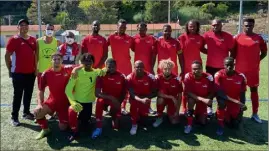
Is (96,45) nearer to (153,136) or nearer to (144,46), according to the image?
(144,46)

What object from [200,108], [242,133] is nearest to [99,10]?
[200,108]

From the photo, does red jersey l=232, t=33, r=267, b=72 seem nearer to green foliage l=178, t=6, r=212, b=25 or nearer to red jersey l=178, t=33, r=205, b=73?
red jersey l=178, t=33, r=205, b=73

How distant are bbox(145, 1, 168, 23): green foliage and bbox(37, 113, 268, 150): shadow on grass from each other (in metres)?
14.1

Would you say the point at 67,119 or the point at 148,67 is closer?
the point at 67,119

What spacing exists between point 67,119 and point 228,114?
272 centimetres

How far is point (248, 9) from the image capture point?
21.0m

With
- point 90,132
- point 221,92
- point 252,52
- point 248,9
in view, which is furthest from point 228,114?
point 248,9

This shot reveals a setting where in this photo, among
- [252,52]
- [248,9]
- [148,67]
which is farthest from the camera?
[248,9]

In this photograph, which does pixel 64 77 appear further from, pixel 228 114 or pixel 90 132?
pixel 228 114

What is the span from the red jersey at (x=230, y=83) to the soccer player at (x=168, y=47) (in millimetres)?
904

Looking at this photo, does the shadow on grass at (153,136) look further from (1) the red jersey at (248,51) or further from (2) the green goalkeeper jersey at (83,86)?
(1) the red jersey at (248,51)

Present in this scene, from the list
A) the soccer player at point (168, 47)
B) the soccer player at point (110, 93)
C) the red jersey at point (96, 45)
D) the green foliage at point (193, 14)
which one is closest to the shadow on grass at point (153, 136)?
the soccer player at point (110, 93)

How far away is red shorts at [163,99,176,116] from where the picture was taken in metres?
5.53

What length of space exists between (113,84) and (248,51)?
249 centimetres
